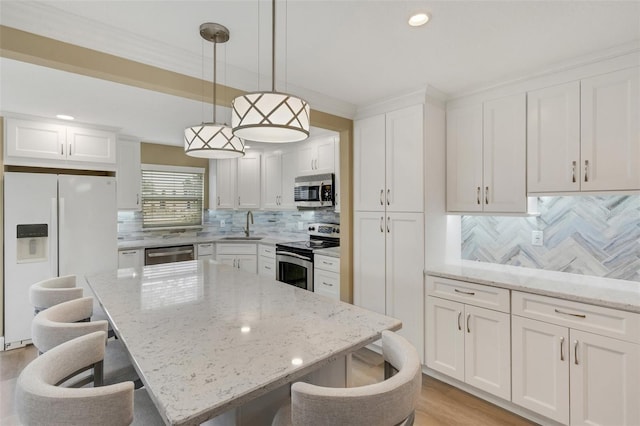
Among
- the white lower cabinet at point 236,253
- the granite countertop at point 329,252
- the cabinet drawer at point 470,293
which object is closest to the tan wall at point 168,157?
the white lower cabinet at point 236,253

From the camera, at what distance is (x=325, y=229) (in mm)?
4277

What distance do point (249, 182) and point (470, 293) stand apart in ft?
11.8

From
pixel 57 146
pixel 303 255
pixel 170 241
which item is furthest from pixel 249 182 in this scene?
pixel 57 146

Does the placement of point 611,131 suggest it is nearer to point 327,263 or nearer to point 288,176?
point 327,263

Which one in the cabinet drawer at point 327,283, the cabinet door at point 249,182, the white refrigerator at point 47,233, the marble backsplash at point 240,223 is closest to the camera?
the white refrigerator at point 47,233

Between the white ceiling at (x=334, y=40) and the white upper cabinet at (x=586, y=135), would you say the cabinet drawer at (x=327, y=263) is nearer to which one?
the white ceiling at (x=334, y=40)

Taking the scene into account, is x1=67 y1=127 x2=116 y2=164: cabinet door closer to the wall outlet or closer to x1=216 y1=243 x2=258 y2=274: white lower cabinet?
x1=216 y1=243 x2=258 y2=274: white lower cabinet

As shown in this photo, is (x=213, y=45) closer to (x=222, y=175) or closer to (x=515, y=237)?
(x=515, y=237)

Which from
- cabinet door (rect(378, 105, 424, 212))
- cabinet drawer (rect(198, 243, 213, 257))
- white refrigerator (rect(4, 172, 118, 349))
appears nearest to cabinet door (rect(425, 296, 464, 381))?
cabinet door (rect(378, 105, 424, 212))

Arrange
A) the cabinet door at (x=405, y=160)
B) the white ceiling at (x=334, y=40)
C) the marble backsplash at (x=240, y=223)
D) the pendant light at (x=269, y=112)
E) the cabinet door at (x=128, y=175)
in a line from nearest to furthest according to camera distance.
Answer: the pendant light at (x=269, y=112) < the white ceiling at (x=334, y=40) < the cabinet door at (x=405, y=160) < the cabinet door at (x=128, y=175) < the marble backsplash at (x=240, y=223)

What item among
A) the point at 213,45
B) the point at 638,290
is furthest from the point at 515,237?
the point at 213,45

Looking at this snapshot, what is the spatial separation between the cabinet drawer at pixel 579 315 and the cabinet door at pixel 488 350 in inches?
6.4

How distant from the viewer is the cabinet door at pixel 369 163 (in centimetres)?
298

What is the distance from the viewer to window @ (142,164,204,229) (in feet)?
15.8
